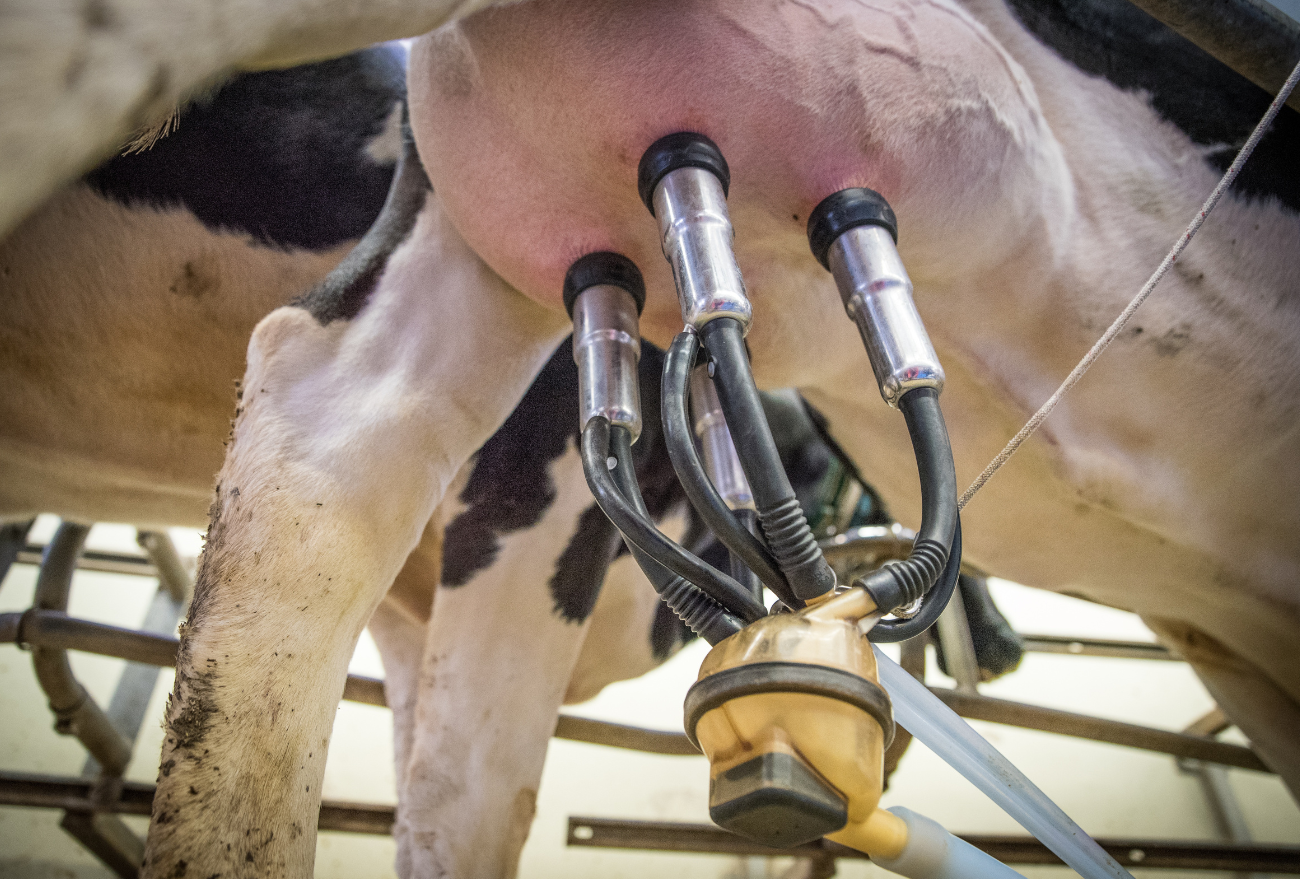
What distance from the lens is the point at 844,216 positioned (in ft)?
1.73

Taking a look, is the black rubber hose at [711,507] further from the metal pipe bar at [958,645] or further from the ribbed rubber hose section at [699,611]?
the metal pipe bar at [958,645]

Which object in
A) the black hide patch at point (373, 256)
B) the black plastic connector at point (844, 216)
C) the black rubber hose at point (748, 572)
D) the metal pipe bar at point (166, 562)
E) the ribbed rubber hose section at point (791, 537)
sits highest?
the metal pipe bar at point (166, 562)

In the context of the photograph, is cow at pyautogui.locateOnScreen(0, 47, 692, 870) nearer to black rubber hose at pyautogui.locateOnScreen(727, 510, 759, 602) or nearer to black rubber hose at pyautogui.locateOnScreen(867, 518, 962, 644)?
black rubber hose at pyautogui.locateOnScreen(727, 510, 759, 602)

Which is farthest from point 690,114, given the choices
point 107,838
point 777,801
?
point 107,838

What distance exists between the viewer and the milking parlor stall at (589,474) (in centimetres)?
41

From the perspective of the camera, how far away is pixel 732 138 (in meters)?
0.54

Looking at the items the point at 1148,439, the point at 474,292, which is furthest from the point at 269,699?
the point at 1148,439

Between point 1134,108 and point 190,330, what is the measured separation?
0.97 metres

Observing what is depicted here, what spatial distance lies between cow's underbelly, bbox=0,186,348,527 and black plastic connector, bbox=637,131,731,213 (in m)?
0.53

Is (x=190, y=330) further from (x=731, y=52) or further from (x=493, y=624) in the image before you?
(x=731, y=52)

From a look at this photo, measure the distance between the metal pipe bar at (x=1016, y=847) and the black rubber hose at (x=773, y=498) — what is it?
3.46ft

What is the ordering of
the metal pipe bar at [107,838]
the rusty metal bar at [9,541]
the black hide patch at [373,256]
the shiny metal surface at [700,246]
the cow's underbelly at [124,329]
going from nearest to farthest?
the shiny metal surface at [700,246] → the black hide patch at [373,256] → the cow's underbelly at [124,329] → the metal pipe bar at [107,838] → the rusty metal bar at [9,541]

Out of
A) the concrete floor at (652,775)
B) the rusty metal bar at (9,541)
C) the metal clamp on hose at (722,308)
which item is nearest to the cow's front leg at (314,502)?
the metal clamp on hose at (722,308)

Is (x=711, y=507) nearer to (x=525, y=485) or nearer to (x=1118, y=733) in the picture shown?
(x=525, y=485)
